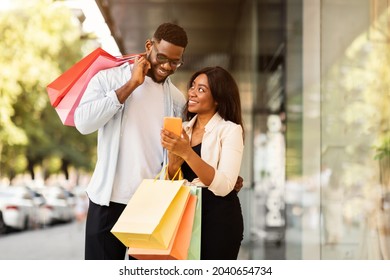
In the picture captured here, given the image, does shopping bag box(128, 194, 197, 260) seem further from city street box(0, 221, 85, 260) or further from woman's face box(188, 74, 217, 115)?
city street box(0, 221, 85, 260)

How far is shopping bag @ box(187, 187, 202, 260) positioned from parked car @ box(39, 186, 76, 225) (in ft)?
65.0

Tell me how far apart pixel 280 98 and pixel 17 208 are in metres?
10.6

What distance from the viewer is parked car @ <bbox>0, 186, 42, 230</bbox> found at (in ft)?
57.6

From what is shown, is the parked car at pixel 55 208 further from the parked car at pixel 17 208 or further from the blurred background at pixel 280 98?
the parked car at pixel 17 208

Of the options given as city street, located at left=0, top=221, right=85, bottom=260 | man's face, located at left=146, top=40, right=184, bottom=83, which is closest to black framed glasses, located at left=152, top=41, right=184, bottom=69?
man's face, located at left=146, top=40, right=184, bottom=83

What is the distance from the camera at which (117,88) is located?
2828 mm

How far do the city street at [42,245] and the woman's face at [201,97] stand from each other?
875 cm

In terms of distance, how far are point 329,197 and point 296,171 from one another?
1.63 m

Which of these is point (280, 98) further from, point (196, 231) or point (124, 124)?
point (196, 231)

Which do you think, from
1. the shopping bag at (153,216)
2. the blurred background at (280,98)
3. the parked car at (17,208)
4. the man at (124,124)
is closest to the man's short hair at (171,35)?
the man at (124,124)

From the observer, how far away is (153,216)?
2.51 m

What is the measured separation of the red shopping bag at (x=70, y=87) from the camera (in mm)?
2857


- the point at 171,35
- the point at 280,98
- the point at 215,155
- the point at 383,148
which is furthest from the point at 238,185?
the point at 280,98
